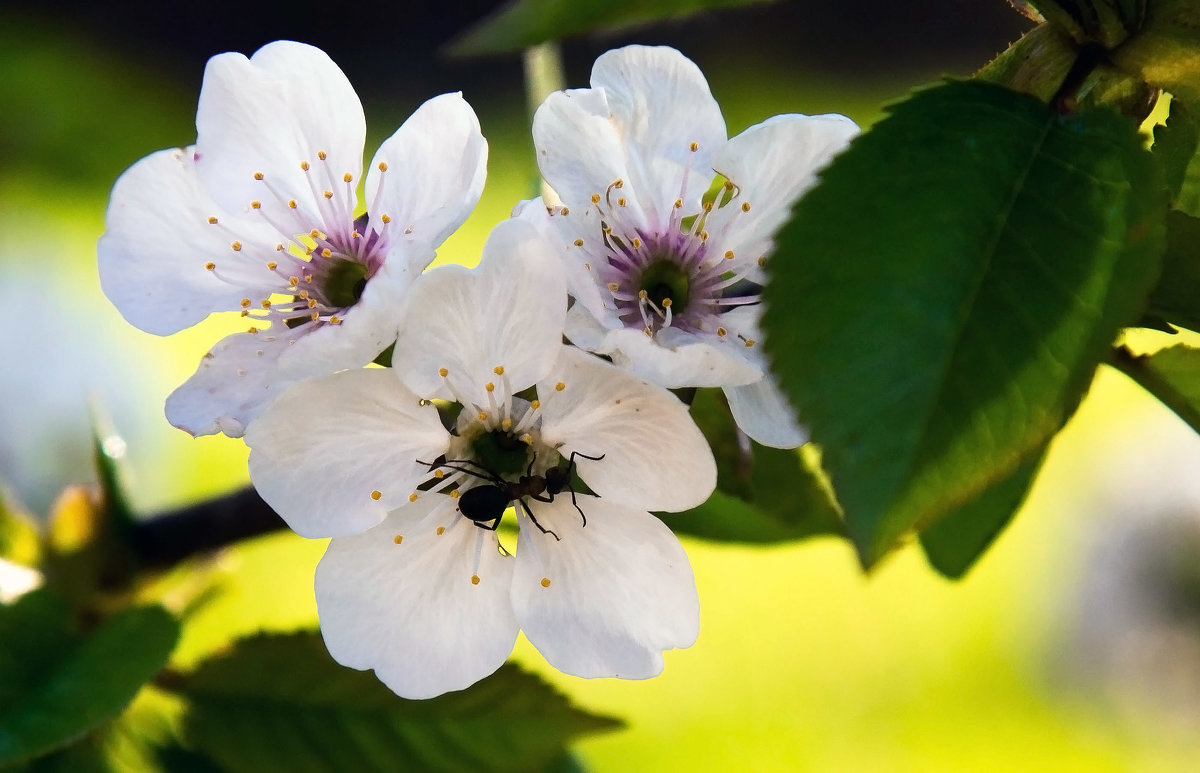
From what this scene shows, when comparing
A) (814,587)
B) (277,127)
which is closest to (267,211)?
(277,127)

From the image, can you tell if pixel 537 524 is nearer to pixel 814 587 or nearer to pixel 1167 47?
pixel 1167 47

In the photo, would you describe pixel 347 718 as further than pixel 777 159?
Yes

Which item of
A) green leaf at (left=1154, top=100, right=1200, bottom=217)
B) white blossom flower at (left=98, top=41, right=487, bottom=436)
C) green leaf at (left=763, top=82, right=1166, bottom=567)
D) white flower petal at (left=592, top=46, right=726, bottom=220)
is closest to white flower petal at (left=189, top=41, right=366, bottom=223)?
white blossom flower at (left=98, top=41, right=487, bottom=436)

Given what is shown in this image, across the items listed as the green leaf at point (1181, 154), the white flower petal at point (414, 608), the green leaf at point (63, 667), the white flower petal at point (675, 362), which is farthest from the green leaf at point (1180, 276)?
the green leaf at point (63, 667)

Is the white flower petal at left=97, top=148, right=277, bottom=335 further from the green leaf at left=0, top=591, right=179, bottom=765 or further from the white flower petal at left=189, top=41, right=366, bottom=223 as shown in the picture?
the green leaf at left=0, top=591, right=179, bottom=765

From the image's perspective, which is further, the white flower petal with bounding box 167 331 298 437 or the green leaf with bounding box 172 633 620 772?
the green leaf with bounding box 172 633 620 772

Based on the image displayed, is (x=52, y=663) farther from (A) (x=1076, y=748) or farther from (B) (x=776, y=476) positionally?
(A) (x=1076, y=748)
